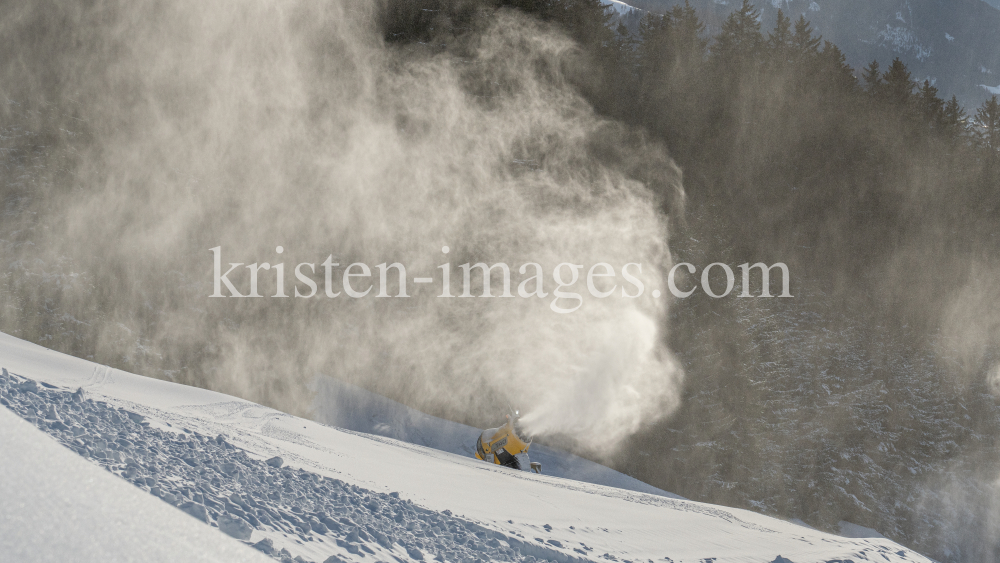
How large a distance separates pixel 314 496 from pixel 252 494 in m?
0.35

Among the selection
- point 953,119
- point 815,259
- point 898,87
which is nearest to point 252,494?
point 815,259

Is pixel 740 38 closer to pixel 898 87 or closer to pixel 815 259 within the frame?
pixel 898 87

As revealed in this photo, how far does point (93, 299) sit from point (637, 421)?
36.2ft

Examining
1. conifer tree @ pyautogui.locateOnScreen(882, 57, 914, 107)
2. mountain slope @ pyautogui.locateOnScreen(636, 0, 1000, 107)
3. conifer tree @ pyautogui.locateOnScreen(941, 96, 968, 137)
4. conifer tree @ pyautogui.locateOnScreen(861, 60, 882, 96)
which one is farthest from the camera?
mountain slope @ pyautogui.locateOnScreen(636, 0, 1000, 107)

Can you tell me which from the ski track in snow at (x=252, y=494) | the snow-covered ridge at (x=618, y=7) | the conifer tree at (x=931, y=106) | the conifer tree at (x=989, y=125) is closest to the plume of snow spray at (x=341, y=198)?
the snow-covered ridge at (x=618, y=7)

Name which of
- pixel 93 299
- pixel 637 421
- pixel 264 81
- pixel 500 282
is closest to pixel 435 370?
pixel 500 282

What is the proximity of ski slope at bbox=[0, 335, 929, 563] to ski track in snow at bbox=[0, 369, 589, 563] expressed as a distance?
0.04 ft

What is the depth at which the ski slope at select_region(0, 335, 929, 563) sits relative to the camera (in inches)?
85.8

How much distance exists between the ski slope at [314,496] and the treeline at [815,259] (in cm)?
852

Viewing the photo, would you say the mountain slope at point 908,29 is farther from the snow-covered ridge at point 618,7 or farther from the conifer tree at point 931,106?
the conifer tree at point 931,106

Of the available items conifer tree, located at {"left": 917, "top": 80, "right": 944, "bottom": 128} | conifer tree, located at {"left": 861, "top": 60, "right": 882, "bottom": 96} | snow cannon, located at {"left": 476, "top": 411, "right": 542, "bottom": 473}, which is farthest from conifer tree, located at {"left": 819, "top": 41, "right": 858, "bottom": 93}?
snow cannon, located at {"left": 476, "top": 411, "right": 542, "bottom": 473}

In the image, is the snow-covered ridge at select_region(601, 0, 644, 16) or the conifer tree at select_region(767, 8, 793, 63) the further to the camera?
the conifer tree at select_region(767, 8, 793, 63)

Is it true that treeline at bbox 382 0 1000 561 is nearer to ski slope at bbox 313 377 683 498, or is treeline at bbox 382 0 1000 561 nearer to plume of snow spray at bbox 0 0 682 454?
plume of snow spray at bbox 0 0 682 454

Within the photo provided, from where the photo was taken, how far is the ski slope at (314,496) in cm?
218
